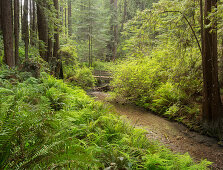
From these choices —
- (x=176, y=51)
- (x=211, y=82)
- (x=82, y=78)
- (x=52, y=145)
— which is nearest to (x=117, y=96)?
(x=82, y=78)

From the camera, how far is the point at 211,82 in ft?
Result: 16.8

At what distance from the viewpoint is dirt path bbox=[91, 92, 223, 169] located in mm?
4098

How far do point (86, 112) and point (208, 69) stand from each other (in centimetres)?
425

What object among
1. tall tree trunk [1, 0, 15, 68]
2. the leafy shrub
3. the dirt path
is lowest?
the dirt path

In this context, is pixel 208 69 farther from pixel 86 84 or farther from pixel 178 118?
pixel 86 84

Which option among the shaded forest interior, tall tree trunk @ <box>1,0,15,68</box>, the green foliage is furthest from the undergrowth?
tall tree trunk @ <box>1,0,15,68</box>

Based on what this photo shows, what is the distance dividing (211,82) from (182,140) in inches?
84.5

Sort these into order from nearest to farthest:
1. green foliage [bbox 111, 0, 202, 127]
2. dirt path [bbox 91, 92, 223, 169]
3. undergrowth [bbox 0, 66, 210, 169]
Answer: undergrowth [bbox 0, 66, 210, 169] < dirt path [bbox 91, 92, 223, 169] < green foliage [bbox 111, 0, 202, 127]

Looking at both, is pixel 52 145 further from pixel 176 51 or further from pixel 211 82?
pixel 176 51

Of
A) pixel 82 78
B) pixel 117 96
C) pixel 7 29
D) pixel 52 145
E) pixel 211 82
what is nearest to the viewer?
pixel 52 145

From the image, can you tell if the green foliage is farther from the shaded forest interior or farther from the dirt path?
the dirt path

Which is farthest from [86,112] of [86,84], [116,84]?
[86,84]

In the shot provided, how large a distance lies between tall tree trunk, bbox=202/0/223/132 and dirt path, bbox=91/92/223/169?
66cm

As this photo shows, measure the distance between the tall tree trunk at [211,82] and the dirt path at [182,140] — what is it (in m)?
0.66
